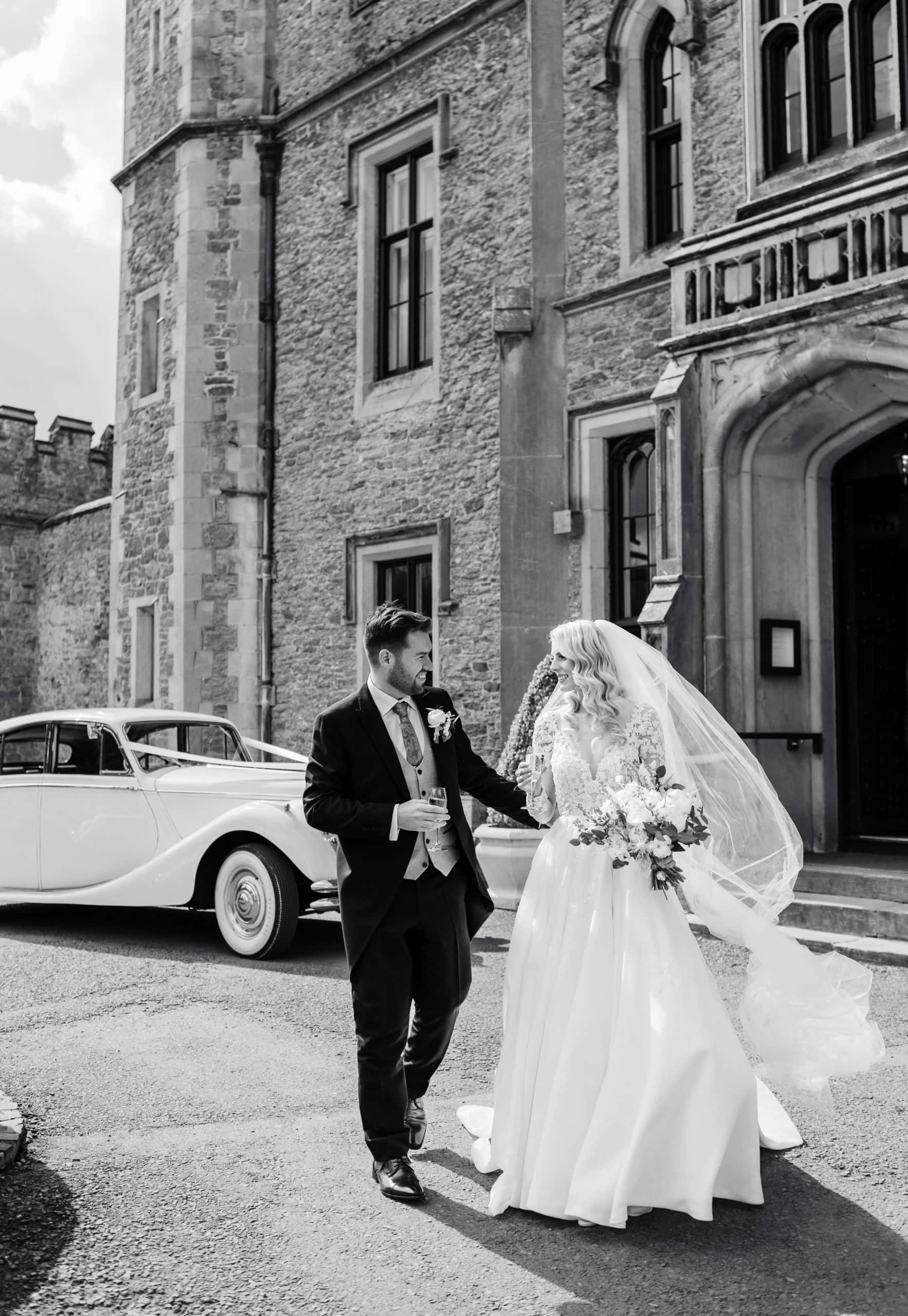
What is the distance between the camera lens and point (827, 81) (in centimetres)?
981

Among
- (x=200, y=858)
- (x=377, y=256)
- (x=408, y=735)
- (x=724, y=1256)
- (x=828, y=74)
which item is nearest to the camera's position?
(x=724, y=1256)

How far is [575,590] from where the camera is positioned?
37.2 feet

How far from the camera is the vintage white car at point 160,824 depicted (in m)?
7.27

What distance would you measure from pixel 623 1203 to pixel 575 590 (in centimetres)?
842

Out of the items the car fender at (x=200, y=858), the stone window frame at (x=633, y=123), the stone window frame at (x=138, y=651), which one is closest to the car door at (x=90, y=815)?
the car fender at (x=200, y=858)

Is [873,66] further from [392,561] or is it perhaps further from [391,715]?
[391,715]

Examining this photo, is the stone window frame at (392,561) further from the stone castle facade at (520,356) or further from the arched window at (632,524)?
the arched window at (632,524)

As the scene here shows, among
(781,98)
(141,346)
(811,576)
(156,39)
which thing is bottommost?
(811,576)

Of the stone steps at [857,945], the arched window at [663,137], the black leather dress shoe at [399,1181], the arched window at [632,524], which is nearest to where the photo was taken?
the black leather dress shoe at [399,1181]

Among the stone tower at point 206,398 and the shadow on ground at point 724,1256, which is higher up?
the stone tower at point 206,398

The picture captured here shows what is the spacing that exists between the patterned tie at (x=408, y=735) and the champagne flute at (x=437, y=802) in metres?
0.11

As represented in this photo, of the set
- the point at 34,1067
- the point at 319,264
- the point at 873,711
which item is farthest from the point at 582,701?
the point at 319,264

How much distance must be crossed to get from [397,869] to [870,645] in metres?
7.45

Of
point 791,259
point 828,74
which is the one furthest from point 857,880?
point 828,74
